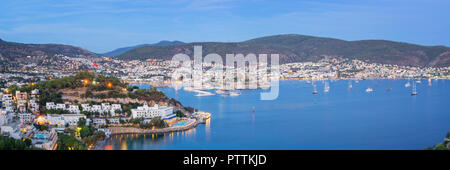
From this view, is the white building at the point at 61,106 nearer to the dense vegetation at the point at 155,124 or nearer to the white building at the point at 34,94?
the white building at the point at 34,94

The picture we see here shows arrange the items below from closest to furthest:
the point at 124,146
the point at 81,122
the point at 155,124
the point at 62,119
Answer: the point at 124,146, the point at 81,122, the point at 62,119, the point at 155,124

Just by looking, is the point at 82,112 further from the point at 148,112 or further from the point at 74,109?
the point at 148,112

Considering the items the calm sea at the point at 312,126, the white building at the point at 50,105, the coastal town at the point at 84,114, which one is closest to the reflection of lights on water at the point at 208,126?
the calm sea at the point at 312,126

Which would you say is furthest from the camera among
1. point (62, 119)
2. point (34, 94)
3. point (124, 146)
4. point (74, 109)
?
point (34, 94)

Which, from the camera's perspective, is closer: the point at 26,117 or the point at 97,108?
the point at 26,117

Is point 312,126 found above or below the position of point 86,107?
below

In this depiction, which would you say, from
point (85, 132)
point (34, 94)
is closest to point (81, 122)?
point (85, 132)
